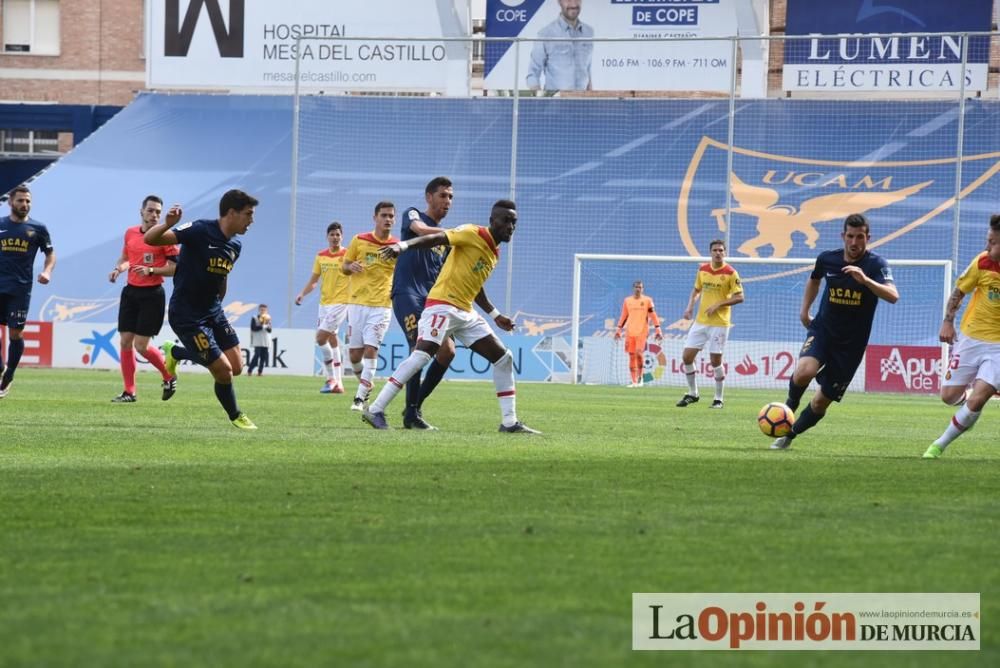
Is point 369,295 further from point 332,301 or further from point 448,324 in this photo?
point 448,324

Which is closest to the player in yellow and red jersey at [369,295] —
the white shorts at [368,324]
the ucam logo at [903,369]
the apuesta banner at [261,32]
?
the white shorts at [368,324]

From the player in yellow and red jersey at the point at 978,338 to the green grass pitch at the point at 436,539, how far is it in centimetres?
32

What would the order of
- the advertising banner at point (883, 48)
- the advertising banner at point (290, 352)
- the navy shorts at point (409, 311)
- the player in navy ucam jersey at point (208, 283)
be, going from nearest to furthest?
the player in navy ucam jersey at point (208, 283), the navy shorts at point (409, 311), the advertising banner at point (290, 352), the advertising banner at point (883, 48)

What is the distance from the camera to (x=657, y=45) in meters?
36.1

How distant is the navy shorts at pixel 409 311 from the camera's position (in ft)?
48.5

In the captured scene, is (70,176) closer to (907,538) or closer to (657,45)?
(657,45)

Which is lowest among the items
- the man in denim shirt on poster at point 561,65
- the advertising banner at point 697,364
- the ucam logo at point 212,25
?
the advertising banner at point 697,364

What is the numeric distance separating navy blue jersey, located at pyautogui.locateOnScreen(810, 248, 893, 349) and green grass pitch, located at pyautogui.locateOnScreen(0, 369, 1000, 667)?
96cm

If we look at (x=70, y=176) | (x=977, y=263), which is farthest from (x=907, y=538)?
(x=70, y=176)

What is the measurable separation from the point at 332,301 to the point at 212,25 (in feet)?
57.0

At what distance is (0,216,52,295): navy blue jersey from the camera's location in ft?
57.6

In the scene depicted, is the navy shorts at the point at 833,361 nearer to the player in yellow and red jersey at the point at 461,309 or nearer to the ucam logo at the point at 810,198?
the player in yellow and red jersey at the point at 461,309

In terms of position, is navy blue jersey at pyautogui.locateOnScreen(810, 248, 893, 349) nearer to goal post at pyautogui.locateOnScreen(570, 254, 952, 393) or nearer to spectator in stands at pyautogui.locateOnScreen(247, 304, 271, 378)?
goal post at pyautogui.locateOnScreen(570, 254, 952, 393)

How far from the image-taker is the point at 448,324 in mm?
13250
